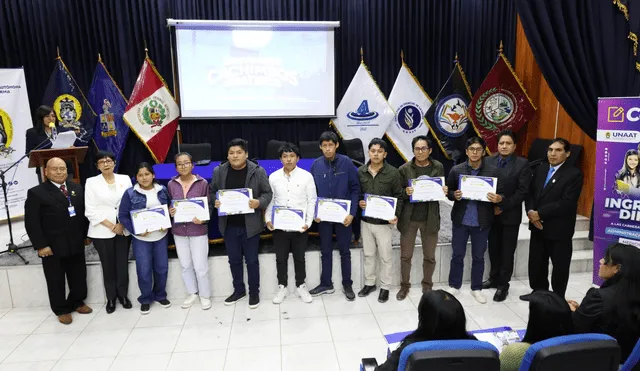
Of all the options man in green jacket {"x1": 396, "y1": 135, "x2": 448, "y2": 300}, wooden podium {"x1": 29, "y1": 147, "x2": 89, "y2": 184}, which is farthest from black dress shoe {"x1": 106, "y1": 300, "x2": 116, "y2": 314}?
man in green jacket {"x1": 396, "y1": 135, "x2": 448, "y2": 300}

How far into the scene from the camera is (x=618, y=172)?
11.3 ft

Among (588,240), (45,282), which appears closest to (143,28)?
(45,282)

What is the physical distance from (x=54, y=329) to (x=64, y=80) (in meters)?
3.73

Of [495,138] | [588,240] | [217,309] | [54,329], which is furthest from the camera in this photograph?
[495,138]

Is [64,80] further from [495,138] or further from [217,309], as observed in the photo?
[495,138]

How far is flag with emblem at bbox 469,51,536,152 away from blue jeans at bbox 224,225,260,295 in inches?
159

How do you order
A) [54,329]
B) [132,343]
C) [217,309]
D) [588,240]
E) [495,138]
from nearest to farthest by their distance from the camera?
[132,343] → [54,329] → [217,309] → [588,240] → [495,138]

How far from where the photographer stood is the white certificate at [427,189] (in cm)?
347

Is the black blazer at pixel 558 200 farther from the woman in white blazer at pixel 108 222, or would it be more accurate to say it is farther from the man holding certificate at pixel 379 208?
the woman in white blazer at pixel 108 222

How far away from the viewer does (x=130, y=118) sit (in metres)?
5.79

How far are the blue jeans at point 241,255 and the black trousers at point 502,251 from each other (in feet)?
7.27

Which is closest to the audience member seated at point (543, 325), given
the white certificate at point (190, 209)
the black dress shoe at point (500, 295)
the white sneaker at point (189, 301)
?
the black dress shoe at point (500, 295)

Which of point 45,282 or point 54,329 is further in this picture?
point 45,282

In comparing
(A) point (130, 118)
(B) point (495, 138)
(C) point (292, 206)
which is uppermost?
(A) point (130, 118)
